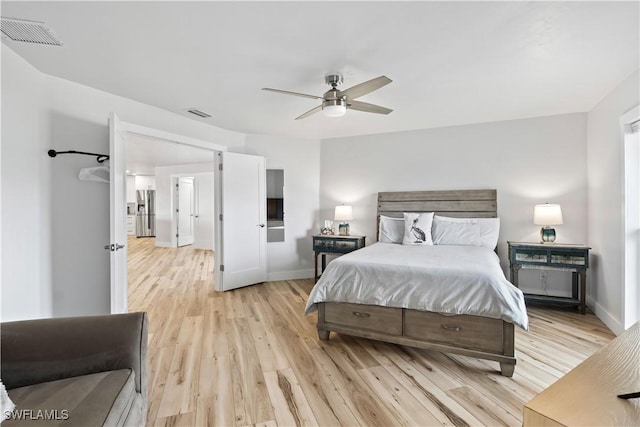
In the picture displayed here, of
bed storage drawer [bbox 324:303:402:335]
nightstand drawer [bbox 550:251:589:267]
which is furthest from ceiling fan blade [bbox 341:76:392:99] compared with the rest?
nightstand drawer [bbox 550:251:589:267]

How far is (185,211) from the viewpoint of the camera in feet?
29.5

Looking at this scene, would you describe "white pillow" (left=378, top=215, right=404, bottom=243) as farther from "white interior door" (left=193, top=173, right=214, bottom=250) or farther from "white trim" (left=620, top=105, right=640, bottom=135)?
"white interior door" (left=193, top=173, right=214, bottom=250)

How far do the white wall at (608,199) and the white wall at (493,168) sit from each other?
0.21 m

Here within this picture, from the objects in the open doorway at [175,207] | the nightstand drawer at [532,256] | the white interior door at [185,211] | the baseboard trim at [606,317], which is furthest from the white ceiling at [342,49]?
the white interior door at [185,211]

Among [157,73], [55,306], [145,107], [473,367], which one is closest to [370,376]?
[473,367]

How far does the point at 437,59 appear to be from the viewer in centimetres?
238

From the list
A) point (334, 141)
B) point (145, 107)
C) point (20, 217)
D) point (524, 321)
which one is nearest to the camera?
point (524, 321)

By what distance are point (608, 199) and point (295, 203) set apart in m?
4.01

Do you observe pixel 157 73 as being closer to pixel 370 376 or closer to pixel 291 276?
pixel 370 376

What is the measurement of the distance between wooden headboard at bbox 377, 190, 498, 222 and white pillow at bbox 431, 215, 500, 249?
8.7 inches

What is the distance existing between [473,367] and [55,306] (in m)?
3.61

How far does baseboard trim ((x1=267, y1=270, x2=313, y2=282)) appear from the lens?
201 inches

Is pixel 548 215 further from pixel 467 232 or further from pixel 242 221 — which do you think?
pixel 242 221

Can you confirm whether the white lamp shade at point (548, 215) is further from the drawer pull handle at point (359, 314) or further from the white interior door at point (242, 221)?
the white interior door at point (242, 221)
